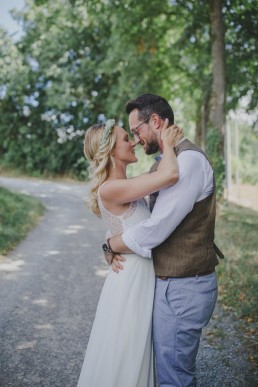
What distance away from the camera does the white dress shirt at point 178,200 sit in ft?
7.16

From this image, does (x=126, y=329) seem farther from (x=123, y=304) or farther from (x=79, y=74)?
(x=79, y=74)

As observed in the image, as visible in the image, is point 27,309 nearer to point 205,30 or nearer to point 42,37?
point 205,30

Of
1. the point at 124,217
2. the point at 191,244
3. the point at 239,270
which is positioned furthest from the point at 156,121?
the point at 239,270

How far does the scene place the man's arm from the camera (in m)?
2.18

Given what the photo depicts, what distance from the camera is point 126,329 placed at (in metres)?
2.46

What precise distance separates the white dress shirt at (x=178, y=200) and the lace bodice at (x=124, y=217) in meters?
0.24

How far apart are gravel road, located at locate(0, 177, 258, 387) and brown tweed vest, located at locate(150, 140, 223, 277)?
191cm

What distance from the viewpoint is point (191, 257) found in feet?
7.52

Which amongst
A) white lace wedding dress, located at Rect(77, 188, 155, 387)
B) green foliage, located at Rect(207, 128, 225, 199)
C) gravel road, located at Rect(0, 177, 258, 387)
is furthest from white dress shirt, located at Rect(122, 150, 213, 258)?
green foliage, located at Rect(207, 128, 225, 199)

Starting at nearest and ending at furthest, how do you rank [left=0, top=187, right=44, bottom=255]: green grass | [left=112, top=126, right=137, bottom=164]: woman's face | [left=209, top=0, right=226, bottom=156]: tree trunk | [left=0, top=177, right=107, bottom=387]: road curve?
[left=112, top=126, right=137, bottom=164]: woman's face, [left=0, top=177, right=107, bottom=387]: road curve, [left=0, top=187, right=44, bottom=255]: green grass, [left=209, top=0, right=226, bottom=156]: tree trunk

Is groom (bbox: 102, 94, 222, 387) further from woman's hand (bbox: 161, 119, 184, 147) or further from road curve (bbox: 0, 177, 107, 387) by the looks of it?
road curve (bbox: 0, 177, 107, 387)

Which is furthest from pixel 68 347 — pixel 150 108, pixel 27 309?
pixel 150 108

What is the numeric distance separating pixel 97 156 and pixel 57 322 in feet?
10.3

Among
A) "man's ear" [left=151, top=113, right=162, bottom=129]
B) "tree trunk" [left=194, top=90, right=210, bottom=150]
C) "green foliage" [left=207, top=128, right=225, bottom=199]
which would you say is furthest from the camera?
"tree trunk" [left=194, top=90, right=210, bottom=150]
